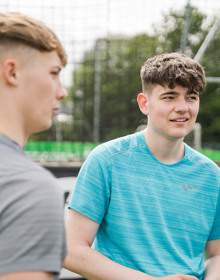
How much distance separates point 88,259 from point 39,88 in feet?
2.93

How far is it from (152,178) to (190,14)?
336cm

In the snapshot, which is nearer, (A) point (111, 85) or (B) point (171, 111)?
(B) point (171, 111)

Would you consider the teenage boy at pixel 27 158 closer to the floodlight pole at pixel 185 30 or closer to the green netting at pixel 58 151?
the green netting at pixel 58 151

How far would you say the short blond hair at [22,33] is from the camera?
32.1 inches

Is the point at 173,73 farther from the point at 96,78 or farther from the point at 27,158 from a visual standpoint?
the point at 96,78

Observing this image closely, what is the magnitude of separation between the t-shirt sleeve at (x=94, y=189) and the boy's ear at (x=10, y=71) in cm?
82

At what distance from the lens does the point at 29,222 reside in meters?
0.68

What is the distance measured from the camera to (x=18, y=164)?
2.43ft

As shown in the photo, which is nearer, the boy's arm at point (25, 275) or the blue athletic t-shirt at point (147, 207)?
the boy's arm at point (25, 275)

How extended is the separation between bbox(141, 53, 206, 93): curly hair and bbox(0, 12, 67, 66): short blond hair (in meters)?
0.93

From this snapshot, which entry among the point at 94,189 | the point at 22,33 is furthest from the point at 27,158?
the point at 94,189

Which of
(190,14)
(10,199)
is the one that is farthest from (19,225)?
(190,14)

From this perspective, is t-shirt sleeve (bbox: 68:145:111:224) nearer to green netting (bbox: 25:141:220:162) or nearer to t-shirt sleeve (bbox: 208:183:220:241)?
t-shirt sleeve (bbox: 208:183:220:241)

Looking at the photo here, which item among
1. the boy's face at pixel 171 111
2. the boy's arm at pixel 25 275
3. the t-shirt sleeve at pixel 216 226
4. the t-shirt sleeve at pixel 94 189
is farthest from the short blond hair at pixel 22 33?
the t-shirt sleeve at pixel 216 226
